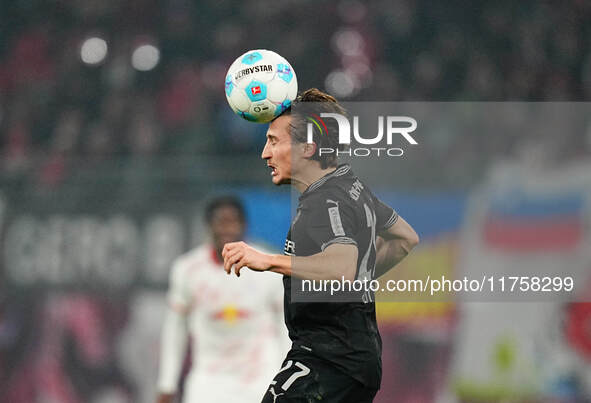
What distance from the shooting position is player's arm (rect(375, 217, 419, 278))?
4.12 metres

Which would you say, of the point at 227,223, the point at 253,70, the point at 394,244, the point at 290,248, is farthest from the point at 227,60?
the point at 290,248

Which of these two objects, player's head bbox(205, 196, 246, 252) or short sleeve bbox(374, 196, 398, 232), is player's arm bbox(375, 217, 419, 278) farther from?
player's head bbox(205, 196, 246, 252)

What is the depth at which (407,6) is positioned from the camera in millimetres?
11109

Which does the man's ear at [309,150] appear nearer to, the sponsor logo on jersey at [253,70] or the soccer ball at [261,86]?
the soccer ball at [261,86]

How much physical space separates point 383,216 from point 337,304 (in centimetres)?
59

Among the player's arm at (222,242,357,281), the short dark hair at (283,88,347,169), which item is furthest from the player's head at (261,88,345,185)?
the player's arm at (222,242,357,281)

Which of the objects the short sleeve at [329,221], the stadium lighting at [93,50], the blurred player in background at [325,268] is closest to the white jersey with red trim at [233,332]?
the blurred player in background at [325,268]

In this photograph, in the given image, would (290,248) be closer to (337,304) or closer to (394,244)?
(337,304)

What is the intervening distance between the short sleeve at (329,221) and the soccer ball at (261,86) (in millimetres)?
859

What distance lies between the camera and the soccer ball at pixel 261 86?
427 cm

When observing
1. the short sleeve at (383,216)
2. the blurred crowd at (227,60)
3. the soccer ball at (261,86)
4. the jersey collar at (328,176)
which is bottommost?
the short sleeve at (383,216)

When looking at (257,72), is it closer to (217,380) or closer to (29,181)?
(217,380)

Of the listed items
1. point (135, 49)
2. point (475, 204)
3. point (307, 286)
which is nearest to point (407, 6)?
point (135, 49)

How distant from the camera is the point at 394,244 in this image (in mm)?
4164
